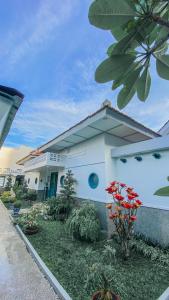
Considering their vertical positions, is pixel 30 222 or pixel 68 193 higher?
pixel 68 193

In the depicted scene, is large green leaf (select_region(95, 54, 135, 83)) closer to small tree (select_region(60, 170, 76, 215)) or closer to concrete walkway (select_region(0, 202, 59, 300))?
concrete walkway (select_region(0, 202, 59, 300))

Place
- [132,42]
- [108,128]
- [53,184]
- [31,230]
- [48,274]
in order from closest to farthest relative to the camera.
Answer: [132,42] → [48,274] → [31,230] → [108,128] → [53,184]

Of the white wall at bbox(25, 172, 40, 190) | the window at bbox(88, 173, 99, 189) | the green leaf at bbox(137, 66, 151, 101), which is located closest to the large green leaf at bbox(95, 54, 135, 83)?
the green leaf at bbox(137, 66, 151, 101)

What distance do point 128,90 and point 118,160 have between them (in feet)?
21.7

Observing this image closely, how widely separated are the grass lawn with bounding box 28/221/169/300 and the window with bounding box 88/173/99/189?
2554 mm

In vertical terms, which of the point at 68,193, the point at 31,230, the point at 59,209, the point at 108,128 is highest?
the point at 108,128

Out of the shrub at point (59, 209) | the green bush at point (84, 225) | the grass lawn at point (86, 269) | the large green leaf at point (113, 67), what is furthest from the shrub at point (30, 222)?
the large green leaf at point (113, 67)

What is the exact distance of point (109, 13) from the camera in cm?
89

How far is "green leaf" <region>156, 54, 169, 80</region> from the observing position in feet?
3.88

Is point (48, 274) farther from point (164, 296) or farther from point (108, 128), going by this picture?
point (108, 128)

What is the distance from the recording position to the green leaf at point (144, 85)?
4.33 feet

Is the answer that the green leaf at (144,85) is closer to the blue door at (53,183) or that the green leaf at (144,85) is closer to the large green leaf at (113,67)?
the large green leaf at (113,67)

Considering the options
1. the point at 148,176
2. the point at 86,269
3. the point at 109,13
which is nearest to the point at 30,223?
the point at 86,269

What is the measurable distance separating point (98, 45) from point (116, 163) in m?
6.24
